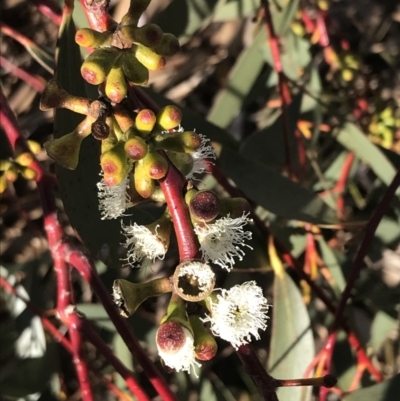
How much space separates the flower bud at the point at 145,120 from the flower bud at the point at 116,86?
2 centimetres

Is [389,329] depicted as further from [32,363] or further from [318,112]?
[32,363]

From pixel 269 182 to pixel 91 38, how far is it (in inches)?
20.5

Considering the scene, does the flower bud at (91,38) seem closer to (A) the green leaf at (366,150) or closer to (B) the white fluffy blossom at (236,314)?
(B) the white fluffy blossom at (236,314)

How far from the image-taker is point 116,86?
1.77ft

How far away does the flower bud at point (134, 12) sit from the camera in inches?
22.6

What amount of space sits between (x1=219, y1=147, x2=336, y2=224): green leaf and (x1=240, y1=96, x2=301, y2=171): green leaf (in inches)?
7.1

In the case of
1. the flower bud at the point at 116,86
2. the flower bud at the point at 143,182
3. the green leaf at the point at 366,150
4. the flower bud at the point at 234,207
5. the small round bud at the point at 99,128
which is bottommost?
the green leaf at the point at 366,150

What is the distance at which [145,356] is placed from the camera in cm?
75

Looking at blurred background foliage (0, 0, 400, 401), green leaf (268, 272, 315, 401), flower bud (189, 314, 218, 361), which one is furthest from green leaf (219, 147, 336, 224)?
flower bud (189, 314, 218, 361)

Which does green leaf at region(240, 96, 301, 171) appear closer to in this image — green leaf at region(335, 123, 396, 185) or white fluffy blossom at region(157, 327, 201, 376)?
green leaf at region(335, 123, 396, 185)

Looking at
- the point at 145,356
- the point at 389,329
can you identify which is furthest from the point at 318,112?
the point at 145,356

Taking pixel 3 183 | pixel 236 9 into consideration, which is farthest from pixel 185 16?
pixel 3 183

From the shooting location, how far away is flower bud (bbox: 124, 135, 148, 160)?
51 cm

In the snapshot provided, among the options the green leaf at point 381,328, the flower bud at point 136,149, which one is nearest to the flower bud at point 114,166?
the flower bud at point 136,149
